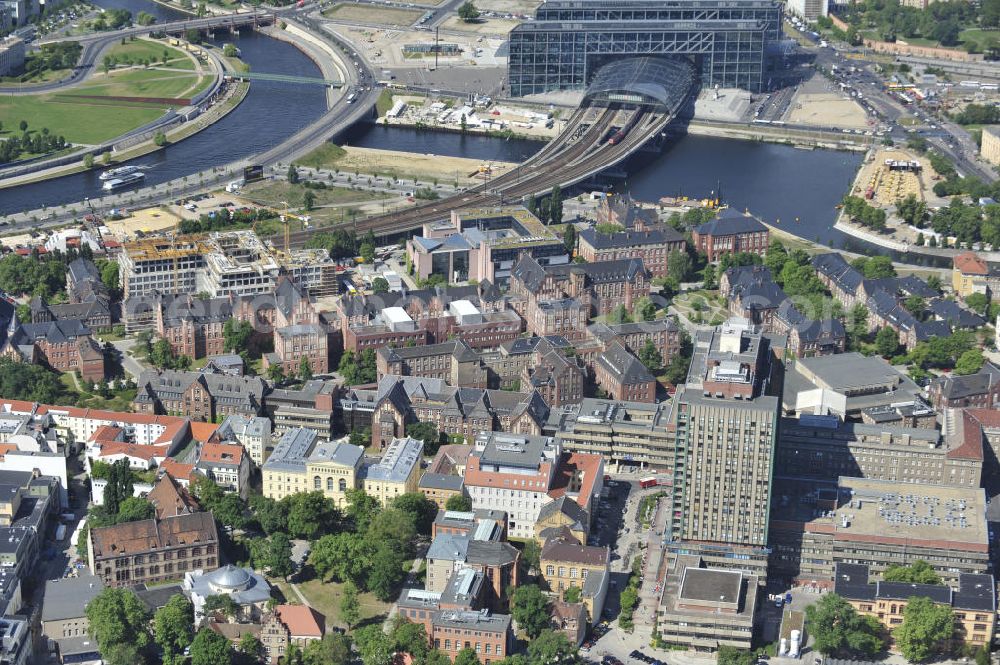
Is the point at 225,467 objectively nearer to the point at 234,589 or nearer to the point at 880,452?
the point at 234,589

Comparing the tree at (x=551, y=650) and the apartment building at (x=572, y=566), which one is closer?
the tree at (x=551, y=650)

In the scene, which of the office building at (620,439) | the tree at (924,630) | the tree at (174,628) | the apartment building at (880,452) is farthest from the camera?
the office building at (620,439)

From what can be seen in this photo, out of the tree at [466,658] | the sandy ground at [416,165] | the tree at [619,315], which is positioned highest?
the sandy ground at [416,165]

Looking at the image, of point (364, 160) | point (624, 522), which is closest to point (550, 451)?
point (624, 522)

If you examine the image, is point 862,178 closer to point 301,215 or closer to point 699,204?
point 699,204

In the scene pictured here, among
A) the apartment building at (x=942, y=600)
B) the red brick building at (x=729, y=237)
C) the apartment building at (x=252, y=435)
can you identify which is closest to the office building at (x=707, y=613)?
the apartment building at (x=942, y=600)

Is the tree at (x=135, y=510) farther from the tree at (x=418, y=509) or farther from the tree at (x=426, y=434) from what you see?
the tree at (x=426, y=434)

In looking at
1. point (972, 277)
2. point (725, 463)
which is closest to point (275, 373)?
point (725, 463)
